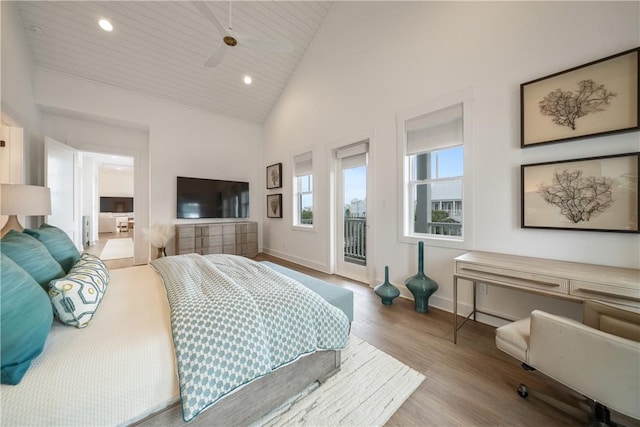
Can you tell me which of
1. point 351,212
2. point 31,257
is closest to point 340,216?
point 351,212

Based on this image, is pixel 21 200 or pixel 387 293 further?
pixel 387 293

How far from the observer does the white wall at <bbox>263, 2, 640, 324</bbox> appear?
178 centimetres

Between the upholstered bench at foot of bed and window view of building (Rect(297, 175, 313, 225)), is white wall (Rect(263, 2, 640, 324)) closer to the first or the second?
window view of building (Rect(297, 175, 313, 225))

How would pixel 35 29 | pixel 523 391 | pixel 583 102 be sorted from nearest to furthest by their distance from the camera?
pixel 523 391
pixel 583 102
pixel 35 29

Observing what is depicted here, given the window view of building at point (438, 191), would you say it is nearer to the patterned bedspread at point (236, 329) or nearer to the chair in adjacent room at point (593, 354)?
the chair in adjacent room at point (593, 354)

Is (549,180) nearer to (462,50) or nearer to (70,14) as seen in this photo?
(462,50)

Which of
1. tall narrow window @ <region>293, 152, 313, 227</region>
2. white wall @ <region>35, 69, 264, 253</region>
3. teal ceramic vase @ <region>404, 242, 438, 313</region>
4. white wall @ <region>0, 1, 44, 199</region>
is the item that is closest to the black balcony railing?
tall narrow window @ <region>293, 152, 313, 227</region>

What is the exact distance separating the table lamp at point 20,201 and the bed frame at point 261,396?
2.62 m

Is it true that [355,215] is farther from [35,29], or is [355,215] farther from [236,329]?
[35,29]

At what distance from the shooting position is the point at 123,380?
2.90ft

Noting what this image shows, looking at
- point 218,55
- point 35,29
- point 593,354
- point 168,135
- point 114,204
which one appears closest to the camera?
point 593,354

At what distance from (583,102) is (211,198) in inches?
218

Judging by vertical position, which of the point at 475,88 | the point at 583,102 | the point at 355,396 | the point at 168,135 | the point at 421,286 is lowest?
the point at 355,396

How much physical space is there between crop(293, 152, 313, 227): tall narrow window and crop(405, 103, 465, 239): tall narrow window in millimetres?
2033
